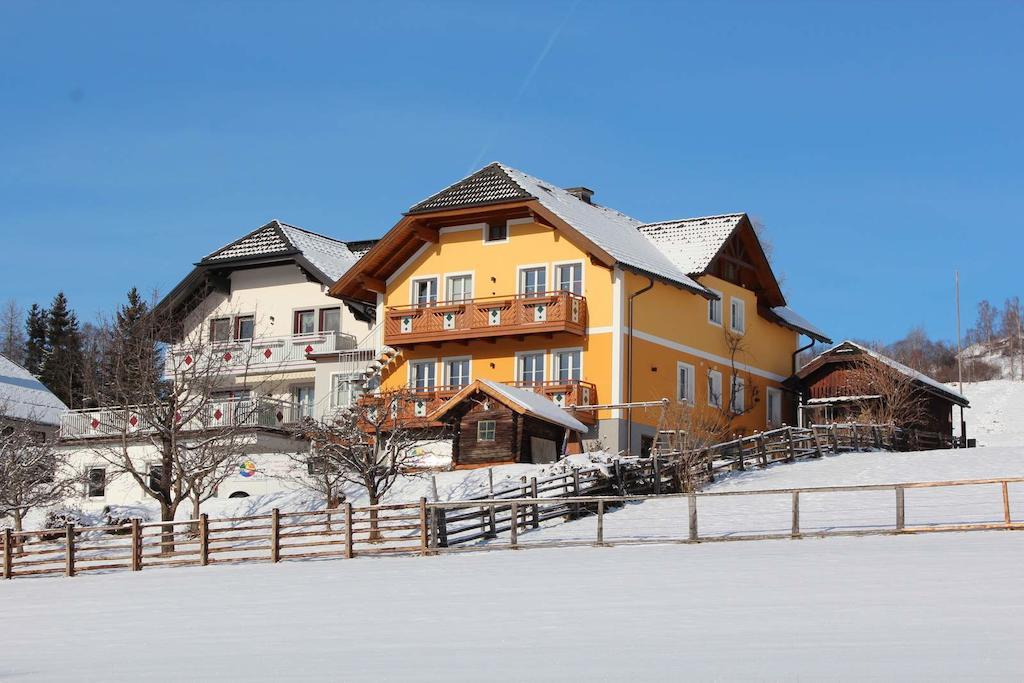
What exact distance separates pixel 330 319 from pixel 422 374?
705 cm

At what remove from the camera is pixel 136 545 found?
1235 inches

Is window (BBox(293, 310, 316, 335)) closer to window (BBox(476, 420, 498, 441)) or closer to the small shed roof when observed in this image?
the small shed roof

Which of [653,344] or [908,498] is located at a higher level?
[653,344]

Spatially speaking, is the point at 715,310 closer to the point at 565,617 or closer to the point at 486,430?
the point at 486,430

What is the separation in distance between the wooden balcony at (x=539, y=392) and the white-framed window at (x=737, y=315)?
8811mm

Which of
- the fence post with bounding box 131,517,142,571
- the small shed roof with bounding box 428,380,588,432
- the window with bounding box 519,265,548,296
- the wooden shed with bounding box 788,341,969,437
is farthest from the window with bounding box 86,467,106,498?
the wooden shed with bounding box 788,341,969,437

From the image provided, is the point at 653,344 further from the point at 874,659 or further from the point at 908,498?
the point at 874,659

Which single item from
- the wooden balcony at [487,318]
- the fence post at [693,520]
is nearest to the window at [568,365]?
the wooden balcony at [487,318]

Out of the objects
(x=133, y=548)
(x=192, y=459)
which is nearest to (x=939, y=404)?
(x=192, y=459)

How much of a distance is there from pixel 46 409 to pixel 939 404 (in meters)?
34.3

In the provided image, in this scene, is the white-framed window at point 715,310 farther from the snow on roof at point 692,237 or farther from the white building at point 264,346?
the white building at point 264,346

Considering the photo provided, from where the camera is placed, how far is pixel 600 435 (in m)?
42.7

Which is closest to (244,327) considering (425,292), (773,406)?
(425,292)

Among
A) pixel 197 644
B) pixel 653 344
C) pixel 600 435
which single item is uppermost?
pixel 653 344
